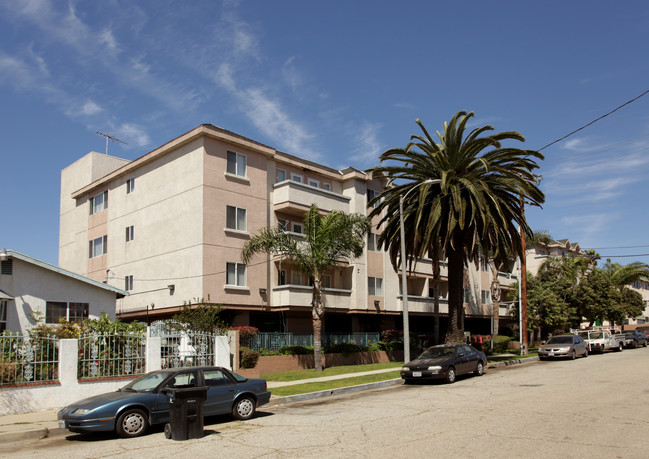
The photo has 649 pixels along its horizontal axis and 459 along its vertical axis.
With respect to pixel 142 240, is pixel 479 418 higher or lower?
lower

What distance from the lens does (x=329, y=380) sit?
22156 millimetres

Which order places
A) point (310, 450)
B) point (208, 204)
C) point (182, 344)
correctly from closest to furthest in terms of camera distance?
1. point (310, 450)
2. point (182, 344)
3. point (208, 204)

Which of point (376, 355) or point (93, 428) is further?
point (376, 355)

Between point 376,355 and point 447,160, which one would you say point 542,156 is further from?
point 376,355

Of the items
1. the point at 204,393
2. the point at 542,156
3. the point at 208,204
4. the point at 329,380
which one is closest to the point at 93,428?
the point at 204,393

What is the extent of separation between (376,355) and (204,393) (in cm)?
2090

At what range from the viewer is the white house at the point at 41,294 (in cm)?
2131

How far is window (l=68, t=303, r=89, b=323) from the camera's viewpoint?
23.1 meters

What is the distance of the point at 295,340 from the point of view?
1128 inches

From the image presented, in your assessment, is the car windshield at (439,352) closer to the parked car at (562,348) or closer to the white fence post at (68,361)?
the parked car at (562,348)

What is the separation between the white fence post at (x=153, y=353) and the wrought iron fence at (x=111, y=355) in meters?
0.15

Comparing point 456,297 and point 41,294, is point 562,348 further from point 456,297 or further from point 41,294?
point 41,294

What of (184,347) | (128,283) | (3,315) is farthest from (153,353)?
(128,283)

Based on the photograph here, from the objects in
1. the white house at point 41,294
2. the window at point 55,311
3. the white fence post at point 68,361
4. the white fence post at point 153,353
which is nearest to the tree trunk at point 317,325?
the white house at point 41,294
